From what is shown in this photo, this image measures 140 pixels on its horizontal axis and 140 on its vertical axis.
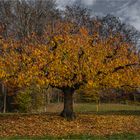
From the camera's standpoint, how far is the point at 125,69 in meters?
25.3

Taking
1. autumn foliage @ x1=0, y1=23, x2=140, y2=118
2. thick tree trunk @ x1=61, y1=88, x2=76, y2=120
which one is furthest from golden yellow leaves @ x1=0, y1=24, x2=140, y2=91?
thick tree trunk @ x1=61, y1=88, x2=76, y2=120

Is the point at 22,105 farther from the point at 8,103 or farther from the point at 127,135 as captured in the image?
the point at 127,135

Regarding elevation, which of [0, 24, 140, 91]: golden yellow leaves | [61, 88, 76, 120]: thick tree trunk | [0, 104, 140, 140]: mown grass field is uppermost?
[0, 24, 140, 91]: golden yellow leaves

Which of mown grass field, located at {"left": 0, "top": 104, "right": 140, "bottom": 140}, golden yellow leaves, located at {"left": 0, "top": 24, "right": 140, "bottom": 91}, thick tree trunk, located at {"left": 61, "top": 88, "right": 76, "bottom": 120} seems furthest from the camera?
thick tree trunk, located at {"left": 61, "top": 88, "right": 76, "bottom": 120}

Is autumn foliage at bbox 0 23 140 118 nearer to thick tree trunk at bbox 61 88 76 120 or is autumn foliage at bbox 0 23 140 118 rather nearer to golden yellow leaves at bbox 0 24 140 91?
golden yellow leaves at bbox 0 24 140 91

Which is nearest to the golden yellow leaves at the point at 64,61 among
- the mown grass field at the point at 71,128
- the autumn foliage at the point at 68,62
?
the autumn foliage at the point at 68,62

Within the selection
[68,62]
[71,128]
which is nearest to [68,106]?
[71,128]

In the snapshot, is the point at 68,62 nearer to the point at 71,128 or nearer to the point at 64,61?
the point at 64,61

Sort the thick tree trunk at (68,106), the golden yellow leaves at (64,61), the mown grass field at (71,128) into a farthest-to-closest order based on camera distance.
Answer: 1. the thick tree trunk at (68,106)
2. the golden yellow leaves at (64,61)
3. the mown grass field at (71,128)

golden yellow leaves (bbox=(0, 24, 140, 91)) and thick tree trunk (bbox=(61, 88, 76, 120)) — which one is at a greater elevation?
golden yellow leaves (bbox=(0, 24, 140, 91))

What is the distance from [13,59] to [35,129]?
3992mm

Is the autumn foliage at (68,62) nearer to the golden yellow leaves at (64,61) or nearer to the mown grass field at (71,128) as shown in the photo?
the golden yellow leaves at (64,61)

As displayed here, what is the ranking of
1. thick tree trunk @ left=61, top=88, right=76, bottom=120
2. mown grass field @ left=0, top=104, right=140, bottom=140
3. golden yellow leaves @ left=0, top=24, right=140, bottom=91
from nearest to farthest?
mown grass field @ left=0, top=104, right=140, bottom=140, golden yellow leaves @ left=0, top=24, right=140, bottom=91, thick tree trunk @ left=61, top=88, right=76, bottom=120

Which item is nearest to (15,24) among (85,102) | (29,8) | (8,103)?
(29,8)
